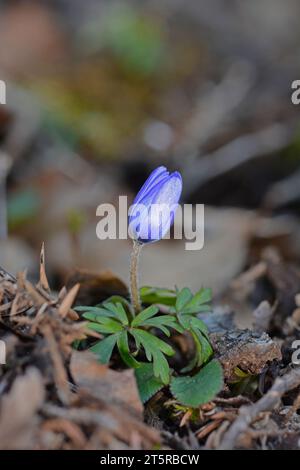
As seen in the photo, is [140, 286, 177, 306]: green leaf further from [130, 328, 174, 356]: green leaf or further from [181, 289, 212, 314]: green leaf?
[130, 328, 174, 356]: green leaf

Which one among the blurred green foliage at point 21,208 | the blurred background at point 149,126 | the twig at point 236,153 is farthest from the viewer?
the twig at point 236,153

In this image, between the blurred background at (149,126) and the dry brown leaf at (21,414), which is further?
the blurred background at (149,126)

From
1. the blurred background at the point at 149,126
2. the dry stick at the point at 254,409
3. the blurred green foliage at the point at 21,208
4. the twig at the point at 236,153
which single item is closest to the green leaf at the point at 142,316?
the dry stick at the point at 254,409

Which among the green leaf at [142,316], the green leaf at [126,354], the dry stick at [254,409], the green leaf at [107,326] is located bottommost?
the dry stick at [254,409]

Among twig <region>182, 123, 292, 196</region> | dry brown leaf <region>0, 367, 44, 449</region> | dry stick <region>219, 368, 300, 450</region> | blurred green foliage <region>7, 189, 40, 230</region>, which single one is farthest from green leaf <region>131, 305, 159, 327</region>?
twig <region>182, 123, 292, 196</region>

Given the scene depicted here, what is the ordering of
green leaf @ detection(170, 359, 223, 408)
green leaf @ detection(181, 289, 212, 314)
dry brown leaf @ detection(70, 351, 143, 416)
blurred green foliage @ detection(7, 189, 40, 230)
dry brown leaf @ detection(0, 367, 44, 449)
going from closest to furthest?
dry brown leaf @ detection(0, 367, 44, 449) → dry brown leaf @ detection(70, 351, 143, 416) → green leaf @ detection(170, 359, 223, 408) → green leaf @ detection(181, 289, 212, 314) → blurred green foliage @ detection(7, 189, 40, 230)

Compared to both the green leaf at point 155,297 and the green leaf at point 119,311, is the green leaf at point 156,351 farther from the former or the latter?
the green leaf at point 155,297

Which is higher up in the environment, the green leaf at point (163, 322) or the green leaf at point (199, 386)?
the green leaf at point (163, 322)

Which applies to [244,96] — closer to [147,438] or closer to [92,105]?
[92,105]
